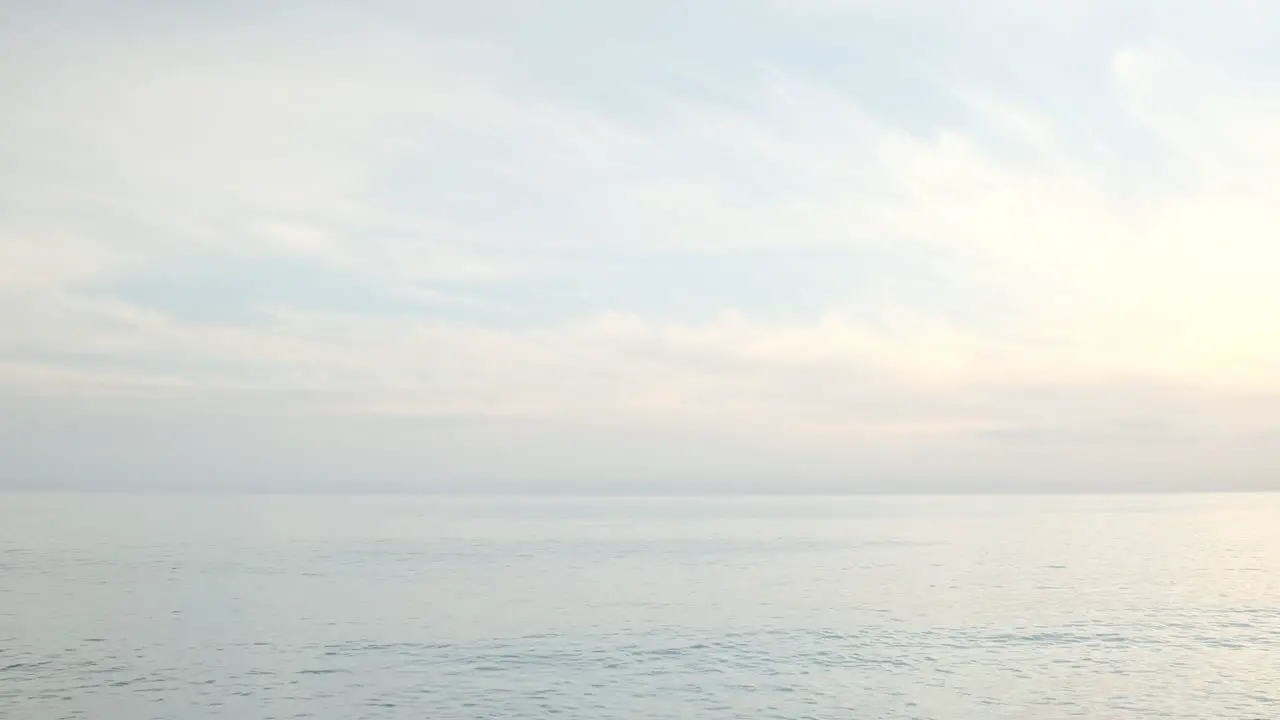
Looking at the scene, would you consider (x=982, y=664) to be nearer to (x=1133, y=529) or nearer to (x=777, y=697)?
(x=777, y=697)

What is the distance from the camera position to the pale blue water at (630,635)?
3906 cm

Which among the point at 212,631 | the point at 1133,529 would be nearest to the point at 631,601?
the point at 212,631

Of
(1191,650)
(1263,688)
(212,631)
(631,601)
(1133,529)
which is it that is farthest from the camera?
(1133,529)

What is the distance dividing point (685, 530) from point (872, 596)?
11122 cm

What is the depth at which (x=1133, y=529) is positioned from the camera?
179125mm

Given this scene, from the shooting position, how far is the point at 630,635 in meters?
55.3

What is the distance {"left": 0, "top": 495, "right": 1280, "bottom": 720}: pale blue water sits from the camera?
39062 millimetres

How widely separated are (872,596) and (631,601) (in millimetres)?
17523

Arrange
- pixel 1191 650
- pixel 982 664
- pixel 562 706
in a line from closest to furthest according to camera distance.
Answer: pixel 562 706, pixel 982 664, pixel 1191 650

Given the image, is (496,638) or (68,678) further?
(496,638)

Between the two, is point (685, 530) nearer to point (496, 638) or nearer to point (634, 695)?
point (496, 638)

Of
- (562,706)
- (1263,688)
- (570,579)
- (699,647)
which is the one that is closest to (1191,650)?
(1263,688)

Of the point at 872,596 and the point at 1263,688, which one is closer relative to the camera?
the point at 1263,688

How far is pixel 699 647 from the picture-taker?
5128 cm
